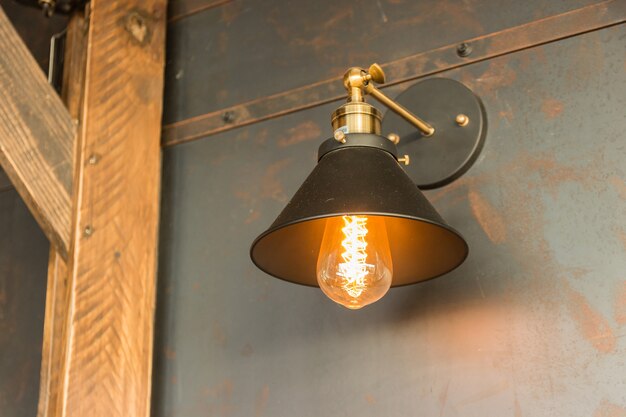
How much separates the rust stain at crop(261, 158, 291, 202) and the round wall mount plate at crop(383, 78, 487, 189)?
26 centimetres

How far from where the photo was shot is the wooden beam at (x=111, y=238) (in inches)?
65.1

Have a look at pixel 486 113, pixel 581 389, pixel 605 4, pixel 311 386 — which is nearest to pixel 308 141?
pixel 486 113

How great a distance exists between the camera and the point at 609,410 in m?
1.31

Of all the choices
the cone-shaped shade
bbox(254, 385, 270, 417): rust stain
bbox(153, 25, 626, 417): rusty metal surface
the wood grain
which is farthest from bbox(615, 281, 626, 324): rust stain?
the wood grain

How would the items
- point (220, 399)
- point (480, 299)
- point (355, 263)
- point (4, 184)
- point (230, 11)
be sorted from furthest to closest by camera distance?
1. point (4, 184)
2. point (230, 11)
3. point (220, 399)
4. point (480, 299)
5. point (355, 263)

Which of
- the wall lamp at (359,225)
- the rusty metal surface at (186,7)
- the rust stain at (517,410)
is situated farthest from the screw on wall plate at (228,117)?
the rust stain at (517,410)

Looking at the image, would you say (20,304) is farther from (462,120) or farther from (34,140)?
(462,120)

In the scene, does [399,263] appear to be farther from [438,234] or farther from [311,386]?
[311,386]

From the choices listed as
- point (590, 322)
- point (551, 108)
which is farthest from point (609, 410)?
point (551, 108)

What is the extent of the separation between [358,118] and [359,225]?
155 mm

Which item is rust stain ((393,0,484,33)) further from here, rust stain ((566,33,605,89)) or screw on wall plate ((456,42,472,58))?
rust stain ((566,33,605,89))

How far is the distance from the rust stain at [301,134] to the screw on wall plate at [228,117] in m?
0.14

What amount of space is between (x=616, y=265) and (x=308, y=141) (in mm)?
652

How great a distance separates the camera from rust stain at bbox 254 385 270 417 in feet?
5.32
